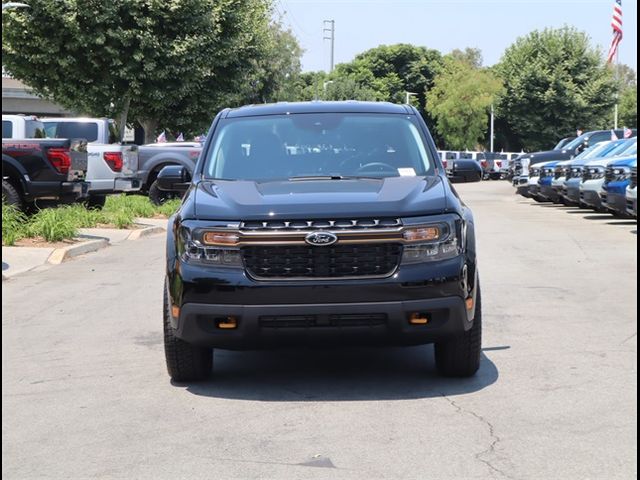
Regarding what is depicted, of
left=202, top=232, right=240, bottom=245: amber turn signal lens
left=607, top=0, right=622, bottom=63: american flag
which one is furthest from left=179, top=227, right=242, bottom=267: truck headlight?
left=607, top=0, right=622, bottom=63: american flag

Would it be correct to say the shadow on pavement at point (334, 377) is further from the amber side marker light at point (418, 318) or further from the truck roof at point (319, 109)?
the truck roof at point (319, 109)

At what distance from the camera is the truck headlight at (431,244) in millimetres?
5832

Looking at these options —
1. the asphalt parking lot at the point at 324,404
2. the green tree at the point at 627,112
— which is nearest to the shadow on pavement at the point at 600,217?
the asphalt parking lot at the point at 324,404

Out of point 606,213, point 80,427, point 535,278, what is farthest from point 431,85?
point 80,427

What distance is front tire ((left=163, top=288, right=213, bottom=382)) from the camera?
6.25 m

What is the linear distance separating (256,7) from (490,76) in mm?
42097

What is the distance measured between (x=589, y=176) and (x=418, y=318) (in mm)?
16554

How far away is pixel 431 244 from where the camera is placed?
19.3 feet

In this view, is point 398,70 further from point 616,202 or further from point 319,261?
point 319,261

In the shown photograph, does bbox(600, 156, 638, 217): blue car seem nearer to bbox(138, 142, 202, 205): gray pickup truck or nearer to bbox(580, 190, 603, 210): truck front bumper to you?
bbox(580, 190, 603, 210): truck front bumper

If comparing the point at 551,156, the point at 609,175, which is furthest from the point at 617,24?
the point at 609,175

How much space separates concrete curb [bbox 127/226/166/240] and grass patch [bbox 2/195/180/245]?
1.40 feet

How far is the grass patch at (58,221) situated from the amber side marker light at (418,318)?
→ 9958 millimetres

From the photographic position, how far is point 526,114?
76000mm
